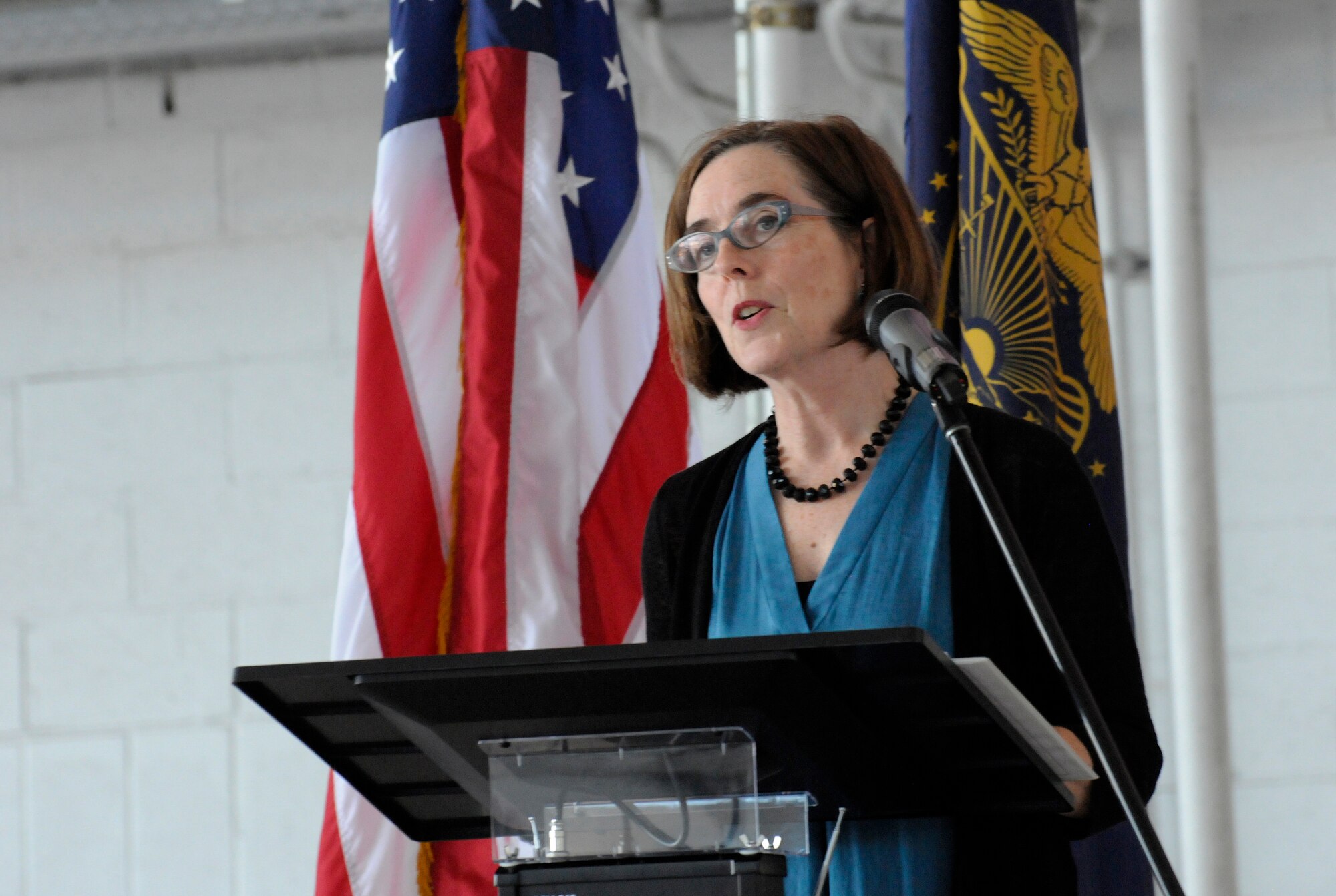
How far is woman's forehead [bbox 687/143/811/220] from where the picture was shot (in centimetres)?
160

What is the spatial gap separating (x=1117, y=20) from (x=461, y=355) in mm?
1942

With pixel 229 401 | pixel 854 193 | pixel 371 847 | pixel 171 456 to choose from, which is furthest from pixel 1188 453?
pixel 171 456

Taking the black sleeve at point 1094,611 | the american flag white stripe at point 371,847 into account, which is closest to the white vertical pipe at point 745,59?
the american flag white stripe at point 371,847

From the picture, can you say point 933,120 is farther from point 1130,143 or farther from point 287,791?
point 287,791

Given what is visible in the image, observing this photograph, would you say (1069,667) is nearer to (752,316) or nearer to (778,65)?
(752,316)

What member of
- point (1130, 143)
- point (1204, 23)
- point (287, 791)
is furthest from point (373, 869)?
point (1204, 23)

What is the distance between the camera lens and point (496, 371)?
227 cm

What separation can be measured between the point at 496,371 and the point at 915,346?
112 cm

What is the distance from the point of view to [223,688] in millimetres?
3656

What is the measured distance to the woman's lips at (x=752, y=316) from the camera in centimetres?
154

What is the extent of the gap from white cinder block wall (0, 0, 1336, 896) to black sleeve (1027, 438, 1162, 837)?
6.53 ft

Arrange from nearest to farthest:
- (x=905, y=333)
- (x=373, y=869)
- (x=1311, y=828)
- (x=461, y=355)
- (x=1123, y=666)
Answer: (x=905, y=333) < (x=1123, y=666) < (x=373, y=869) < (x=461, y=355) < (x=1311, y=828)

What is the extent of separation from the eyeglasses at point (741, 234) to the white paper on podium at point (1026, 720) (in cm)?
62

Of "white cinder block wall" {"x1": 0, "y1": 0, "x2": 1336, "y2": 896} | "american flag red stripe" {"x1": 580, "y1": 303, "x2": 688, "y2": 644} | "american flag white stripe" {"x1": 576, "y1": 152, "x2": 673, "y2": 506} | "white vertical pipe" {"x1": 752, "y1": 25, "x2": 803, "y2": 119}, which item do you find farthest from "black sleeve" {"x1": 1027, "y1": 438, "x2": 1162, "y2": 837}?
"white cinder block wall" {"x1": 0, "y1": 0, "x2": 1336, "y2": 896}
